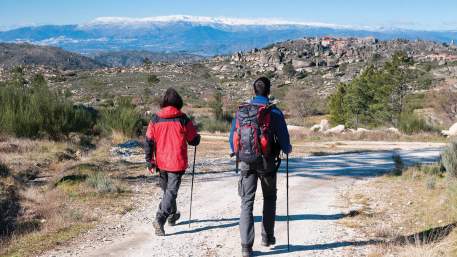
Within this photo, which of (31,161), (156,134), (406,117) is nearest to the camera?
(156,134)

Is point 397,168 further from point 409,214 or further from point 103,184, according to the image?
point 103,184

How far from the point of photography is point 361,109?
50469mm

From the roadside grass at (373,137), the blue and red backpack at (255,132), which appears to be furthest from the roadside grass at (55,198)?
the roadside grass at (373,137)

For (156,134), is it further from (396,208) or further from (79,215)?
(396,208)

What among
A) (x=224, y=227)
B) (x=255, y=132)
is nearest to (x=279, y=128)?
(x=255, y=132)

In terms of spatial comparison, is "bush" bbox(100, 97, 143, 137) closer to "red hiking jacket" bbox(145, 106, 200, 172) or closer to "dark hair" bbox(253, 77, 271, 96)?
"red hiking jacket" bbox(145, 106, 200, 172)

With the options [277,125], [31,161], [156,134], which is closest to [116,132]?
[31,161]

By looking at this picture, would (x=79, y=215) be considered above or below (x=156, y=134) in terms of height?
below

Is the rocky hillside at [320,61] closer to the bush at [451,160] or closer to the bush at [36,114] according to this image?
the bush at [36,114]

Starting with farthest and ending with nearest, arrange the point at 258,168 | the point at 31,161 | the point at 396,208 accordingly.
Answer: the point at 31,161 < the point at 396,208 < the point at 258,168

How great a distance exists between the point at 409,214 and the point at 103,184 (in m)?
5.35

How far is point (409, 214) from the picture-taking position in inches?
323

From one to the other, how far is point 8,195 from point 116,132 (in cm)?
1297

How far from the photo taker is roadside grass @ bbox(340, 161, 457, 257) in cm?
622
